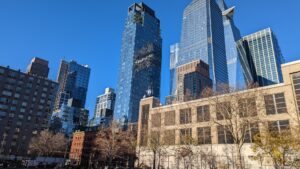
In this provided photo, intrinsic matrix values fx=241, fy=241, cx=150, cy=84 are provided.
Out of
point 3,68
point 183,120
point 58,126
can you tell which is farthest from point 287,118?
Answer: point 58,126

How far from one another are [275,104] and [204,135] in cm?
1872

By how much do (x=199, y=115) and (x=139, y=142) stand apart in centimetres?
2262

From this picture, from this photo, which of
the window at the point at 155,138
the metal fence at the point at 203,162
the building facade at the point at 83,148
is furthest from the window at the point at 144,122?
the building facade at the point at 83,148

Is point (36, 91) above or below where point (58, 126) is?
above

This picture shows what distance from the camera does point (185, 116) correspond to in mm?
68875

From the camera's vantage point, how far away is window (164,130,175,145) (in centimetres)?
6379

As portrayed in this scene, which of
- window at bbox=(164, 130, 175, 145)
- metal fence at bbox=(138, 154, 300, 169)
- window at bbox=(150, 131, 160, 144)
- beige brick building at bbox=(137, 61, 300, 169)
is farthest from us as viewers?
window at bbox=(164, 130, 175, 145)

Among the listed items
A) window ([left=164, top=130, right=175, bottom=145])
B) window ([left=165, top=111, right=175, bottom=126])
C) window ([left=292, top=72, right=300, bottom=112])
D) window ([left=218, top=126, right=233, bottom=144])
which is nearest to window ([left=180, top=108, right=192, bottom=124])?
window ([left=165, top=111, right=175, bottom=126])

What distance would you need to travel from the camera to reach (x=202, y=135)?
6256 cm

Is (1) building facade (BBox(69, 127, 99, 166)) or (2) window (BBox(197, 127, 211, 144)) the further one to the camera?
(1) building facade (BBox(69, 127, 99, 166))

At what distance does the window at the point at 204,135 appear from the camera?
61231 millimetres

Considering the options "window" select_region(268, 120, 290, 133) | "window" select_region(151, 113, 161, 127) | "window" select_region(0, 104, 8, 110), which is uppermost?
"window" select_region(0, 104, 8, 110)

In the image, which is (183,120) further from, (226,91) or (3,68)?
(3,68)

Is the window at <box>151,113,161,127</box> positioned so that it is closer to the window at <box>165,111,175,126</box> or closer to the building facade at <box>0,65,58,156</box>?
the window at <box>165,111,175,126</box>
